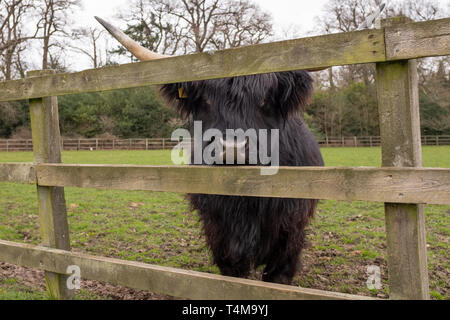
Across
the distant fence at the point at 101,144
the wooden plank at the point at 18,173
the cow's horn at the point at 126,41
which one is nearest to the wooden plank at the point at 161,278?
the wooden plank at the point at 18,173

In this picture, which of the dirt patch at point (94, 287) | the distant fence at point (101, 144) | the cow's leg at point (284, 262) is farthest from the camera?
the distant fence at point (101, 144)

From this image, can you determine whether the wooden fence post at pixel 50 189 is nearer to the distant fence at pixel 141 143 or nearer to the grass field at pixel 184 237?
the grass field at pixel 184 237

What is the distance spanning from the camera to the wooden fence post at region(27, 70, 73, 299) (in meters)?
2.62

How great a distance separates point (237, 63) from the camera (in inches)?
73.2

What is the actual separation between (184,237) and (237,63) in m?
3.54

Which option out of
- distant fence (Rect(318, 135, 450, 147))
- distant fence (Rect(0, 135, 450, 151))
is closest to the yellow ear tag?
distant fence (Rect(0, 135, 450, 151))

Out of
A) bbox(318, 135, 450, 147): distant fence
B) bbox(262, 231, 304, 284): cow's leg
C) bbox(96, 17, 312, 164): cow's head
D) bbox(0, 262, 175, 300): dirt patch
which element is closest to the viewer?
bbox(96, 17, 312, 164): cow's head

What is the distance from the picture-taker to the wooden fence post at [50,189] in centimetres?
262

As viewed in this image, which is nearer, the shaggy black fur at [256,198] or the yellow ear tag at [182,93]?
the shaggy black fur at [256,198]

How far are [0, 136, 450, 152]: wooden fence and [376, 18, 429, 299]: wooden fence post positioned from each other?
87.6ft

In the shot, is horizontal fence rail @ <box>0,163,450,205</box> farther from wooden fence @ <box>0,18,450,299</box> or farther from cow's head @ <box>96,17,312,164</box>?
cow's head @ <box>96,17,312,164</box>

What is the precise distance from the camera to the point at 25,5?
20.6 m

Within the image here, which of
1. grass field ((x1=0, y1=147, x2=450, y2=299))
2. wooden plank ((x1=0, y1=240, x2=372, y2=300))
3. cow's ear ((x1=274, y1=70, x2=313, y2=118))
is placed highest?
cow's ear ((x1=274, y1=70, x2=313, y2=118))

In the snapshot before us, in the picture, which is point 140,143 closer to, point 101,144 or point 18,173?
point 101,144
